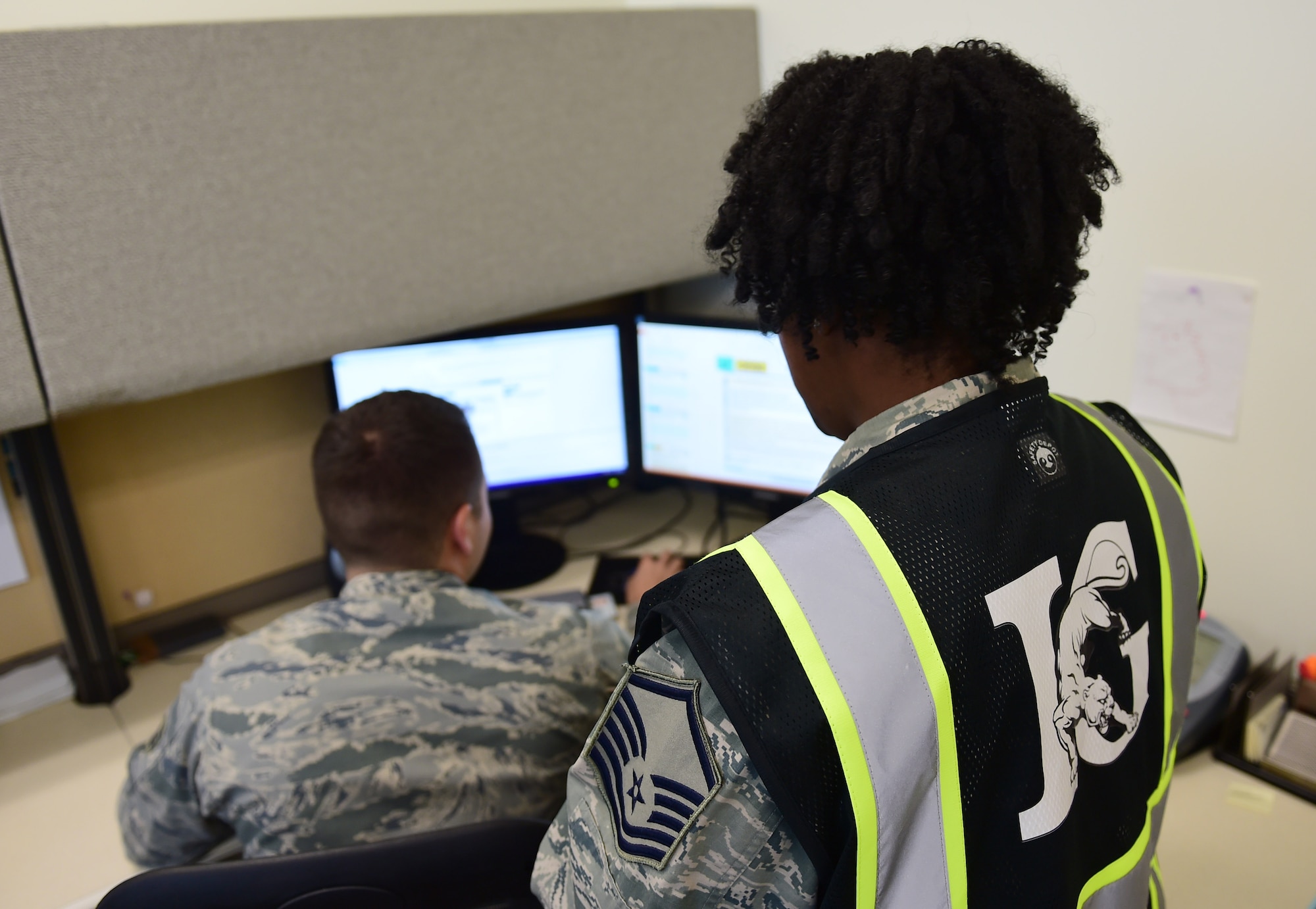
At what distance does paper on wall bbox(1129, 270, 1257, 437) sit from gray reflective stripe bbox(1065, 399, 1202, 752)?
21.7 inches

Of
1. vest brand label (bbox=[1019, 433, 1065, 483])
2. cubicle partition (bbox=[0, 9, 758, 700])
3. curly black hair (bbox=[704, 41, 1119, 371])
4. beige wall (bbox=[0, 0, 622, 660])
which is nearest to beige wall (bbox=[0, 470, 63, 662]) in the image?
beige wall (bbox=[0, 0, 622, 660])

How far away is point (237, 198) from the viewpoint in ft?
3.68

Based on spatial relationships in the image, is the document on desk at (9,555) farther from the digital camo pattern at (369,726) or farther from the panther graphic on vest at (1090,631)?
the panther graphic on vest at (1090,631)

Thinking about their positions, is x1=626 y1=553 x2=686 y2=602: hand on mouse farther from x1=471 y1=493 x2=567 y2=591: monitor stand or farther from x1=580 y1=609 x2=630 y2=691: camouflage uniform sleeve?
x1=580 y1=609 x2=630 y2=691: camouflage uniform sleeve

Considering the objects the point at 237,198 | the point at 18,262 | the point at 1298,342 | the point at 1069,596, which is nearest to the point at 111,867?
the point at 18,262

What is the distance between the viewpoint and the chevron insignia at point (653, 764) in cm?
54

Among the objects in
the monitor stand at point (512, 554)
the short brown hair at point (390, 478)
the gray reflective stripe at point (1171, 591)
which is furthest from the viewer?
the monitor stand at point (512, 554)

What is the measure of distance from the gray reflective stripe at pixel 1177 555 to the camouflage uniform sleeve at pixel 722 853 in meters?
0.40

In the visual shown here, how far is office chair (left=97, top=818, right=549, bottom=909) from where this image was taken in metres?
0.76

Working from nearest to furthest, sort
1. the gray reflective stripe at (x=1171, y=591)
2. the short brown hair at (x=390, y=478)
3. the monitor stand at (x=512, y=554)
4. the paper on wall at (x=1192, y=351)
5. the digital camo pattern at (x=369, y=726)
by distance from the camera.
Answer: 1. the gray reflective stripe at (x=1171, y=591)
2. the digital camo pattern at (x=369, y=726)
3. the short brown hair at (x=390, y=478)
4. the paper on wall at (x=1192, y=351)
5. the monitor stand at (x=512, y=554)

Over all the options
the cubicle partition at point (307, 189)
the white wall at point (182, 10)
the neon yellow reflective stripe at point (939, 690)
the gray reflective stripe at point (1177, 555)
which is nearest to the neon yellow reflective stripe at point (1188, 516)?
the gray reflective stripe at point (1177, 555)

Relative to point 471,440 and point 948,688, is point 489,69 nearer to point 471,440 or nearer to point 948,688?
point 471,440

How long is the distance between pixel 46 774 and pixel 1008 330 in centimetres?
130

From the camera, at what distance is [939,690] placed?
1.78 feet
